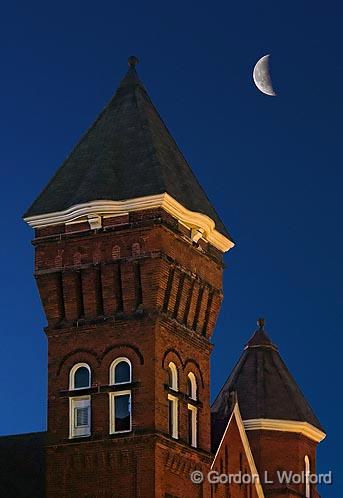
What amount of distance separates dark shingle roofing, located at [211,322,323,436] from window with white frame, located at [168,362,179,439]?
8.53 m

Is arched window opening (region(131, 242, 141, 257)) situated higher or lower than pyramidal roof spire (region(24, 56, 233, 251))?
lower

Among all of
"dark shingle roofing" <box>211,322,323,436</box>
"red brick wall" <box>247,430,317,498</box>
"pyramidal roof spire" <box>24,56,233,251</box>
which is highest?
"pyramidal roof spire" <box>24,56,233,251</box>

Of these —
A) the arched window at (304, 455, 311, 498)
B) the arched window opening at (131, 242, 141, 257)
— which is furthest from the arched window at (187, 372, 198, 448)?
the arched window at (304, 455, 311, 498)

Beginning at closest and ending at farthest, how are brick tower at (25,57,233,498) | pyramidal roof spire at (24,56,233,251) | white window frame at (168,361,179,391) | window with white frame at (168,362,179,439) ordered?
brick tower at (25,57,233,498)
window with white frame at (168,362,179,439)
pyramidal roof spire at (24,56,233,251)
white window frame at (168,361,179,391)

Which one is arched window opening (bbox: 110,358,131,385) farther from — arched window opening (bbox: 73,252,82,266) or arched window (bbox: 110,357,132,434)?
arched window opening (bbox: 73,252,82,266)

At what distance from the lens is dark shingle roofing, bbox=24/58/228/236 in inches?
A: 1845

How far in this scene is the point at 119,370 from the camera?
1807 inches

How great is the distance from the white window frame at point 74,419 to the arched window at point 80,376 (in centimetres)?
39

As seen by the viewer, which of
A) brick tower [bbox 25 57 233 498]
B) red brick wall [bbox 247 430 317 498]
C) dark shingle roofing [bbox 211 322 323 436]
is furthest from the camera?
dark shingle roofing [bbox 211 322 323 436]

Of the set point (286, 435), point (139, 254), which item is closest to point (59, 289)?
point (139, 254)

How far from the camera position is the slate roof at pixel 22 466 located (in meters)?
49.2

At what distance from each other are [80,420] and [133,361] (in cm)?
259

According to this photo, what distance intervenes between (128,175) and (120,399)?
729cm

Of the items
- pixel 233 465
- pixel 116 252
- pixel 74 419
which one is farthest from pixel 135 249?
pixel 233 465
